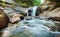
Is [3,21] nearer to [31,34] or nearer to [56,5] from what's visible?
[31,34]

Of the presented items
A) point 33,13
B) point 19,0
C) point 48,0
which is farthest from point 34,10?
point 19,0

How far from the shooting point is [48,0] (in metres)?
16.4

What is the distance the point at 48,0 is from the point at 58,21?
21.6ft

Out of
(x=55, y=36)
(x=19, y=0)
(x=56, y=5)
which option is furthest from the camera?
(x=19, y=0)

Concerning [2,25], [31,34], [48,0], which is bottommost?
[31,34]

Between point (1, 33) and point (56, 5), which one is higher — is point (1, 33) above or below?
below

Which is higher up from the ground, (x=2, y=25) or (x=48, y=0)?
(x=48, y=0)

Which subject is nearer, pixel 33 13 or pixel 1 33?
pixel 1 33

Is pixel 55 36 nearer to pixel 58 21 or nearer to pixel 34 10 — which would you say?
pixel 58 21

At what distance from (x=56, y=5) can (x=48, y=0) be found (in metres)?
2.15

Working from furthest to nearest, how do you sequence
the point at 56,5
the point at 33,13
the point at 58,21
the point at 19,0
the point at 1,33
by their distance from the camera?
the point at 19,0, the point at 33,13, the point at 56,5, the point at 58,21, the point at 1,33

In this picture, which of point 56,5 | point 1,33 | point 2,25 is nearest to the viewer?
point 1,33

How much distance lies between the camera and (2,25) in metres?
6.60

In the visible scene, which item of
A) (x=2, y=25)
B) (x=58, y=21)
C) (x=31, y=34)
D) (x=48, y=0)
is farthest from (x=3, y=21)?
(x=48, y=0)
